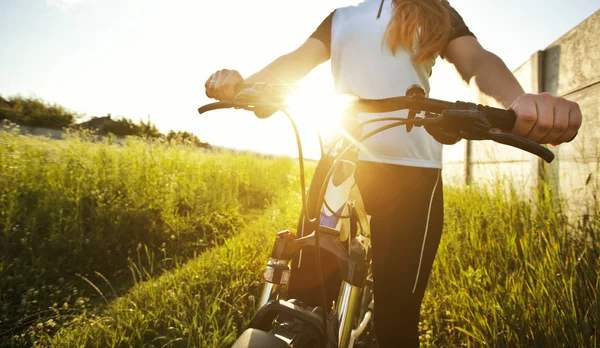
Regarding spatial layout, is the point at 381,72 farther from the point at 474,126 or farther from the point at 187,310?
the point at 187,310

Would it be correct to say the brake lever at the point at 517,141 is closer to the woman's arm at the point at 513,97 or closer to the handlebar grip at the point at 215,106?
the woman's arm at the point at 513,97

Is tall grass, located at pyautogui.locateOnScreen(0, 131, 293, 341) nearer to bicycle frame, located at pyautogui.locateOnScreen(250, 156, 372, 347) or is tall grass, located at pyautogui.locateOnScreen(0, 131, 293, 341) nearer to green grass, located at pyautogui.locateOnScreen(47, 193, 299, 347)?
green grass, located at pyautogui.locateOnScreen(47, 193, 299, 347)

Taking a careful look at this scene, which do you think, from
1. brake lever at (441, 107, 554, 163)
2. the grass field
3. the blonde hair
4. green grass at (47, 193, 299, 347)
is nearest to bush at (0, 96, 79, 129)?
the grass field

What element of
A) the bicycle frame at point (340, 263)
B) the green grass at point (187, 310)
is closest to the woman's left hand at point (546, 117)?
the bicycle frame at point (340, 263)

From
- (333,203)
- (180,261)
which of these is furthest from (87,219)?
(333,203)

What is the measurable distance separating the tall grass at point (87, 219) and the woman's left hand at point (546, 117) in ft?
8.84

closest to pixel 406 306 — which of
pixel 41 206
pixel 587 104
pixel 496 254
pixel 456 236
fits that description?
pixel 496 254

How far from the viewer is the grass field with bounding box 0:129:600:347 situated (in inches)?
75.9

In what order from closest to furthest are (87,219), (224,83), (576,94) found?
(224,83), (576,94), (87,219)

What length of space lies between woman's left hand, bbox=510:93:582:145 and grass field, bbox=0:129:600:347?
1.35 metres

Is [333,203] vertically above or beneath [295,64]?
beneath

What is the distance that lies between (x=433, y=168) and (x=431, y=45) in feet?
1.78

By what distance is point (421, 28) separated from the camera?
137cm

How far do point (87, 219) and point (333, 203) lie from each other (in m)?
3.95
